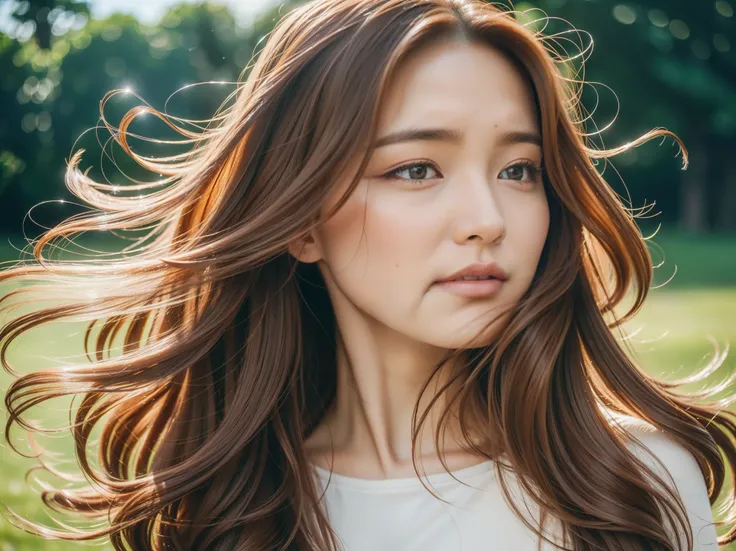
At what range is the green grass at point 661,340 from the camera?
473 centimetres

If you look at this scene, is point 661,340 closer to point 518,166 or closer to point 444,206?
point 518,166

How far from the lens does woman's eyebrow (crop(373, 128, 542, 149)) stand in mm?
2188

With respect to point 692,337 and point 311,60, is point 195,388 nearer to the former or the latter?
point 311,60

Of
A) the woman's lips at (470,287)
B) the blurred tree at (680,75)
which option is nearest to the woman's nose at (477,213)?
the woman's lips at (470,287)

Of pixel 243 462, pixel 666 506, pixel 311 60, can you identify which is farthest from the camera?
pixel 243 462

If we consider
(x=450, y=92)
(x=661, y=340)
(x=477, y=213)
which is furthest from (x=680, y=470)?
(x=661, y=340)

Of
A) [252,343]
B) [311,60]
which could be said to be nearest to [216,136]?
[311,60]

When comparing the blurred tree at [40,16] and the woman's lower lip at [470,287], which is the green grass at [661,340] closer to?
the woman's lower lip at [470,287]

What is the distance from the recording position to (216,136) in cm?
261

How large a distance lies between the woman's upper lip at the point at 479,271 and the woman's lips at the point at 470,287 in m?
0.01

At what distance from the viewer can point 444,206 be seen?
86.4 inches

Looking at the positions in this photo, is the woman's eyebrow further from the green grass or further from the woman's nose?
the green grass

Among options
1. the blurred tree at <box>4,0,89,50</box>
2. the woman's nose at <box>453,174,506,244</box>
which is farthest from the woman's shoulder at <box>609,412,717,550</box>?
the blurred tree at <box>4,0,89,50</box>

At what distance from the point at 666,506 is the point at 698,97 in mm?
28217
